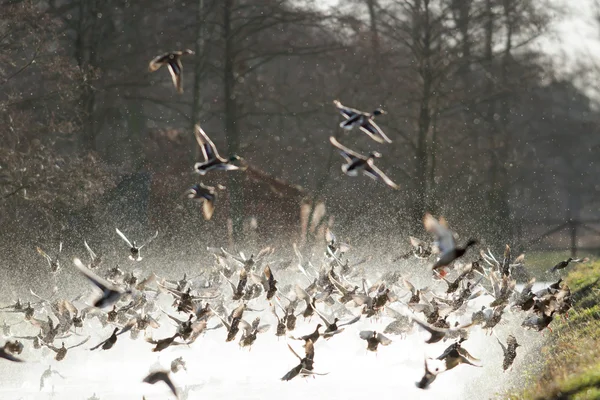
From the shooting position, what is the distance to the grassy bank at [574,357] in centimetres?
861

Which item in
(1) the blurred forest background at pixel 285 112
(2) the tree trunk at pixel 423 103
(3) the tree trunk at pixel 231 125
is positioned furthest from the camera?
(2) the tree trunk at pixel 423 103

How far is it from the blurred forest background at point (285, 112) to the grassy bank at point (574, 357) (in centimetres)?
1196

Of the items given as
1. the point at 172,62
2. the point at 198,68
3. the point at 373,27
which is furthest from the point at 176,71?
the point at 373,27

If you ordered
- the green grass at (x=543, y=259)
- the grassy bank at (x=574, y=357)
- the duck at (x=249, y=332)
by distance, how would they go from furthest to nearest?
the green grass at (x=543, y=259) → the duck at (x=249, y=332) → the grassy bank at (x=574, y=357)

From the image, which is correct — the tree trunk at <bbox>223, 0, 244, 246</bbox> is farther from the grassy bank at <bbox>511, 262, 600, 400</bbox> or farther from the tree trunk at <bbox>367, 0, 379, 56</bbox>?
the grassy bank at <bbox>511, 262, 600, 400</bbox>

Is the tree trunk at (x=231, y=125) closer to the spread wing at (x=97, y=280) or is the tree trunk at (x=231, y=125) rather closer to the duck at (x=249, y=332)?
the duck at (x=249, y=332)

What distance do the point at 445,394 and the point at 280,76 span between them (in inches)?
951

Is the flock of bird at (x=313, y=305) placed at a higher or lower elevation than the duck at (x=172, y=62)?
lower

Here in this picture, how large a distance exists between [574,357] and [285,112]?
21.6 metres

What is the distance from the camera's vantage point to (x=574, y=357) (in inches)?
398

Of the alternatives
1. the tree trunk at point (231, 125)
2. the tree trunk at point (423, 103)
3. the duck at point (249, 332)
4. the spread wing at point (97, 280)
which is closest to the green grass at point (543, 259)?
the tree trunk at point (423, 103)

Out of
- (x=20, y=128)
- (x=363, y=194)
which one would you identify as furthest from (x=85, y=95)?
(x=363, y=194)

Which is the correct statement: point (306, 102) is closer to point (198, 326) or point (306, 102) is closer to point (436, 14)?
point (436, 14)

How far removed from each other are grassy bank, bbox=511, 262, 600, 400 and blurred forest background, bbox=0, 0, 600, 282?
12.0 meters
